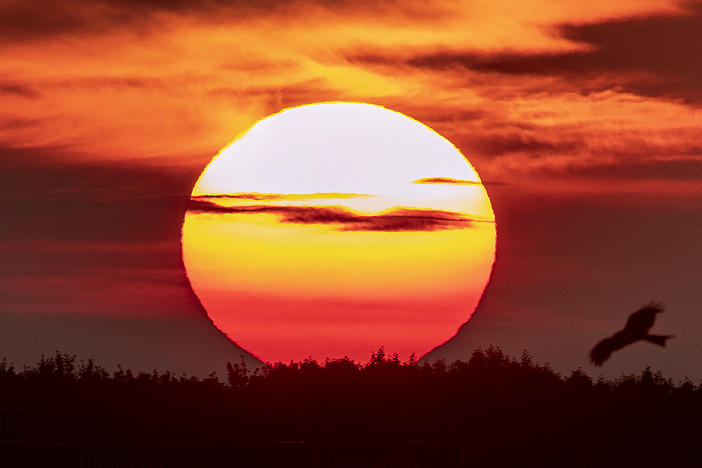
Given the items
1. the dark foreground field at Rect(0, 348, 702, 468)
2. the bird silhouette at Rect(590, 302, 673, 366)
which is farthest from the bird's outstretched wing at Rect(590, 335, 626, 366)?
the dark foreground field at Rect(0, 348, 702, 468)

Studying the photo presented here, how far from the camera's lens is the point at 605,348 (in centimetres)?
2589

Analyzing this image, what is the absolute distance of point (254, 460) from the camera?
23641 millimetres

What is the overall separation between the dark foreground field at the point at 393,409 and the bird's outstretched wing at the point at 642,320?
7.31 metres

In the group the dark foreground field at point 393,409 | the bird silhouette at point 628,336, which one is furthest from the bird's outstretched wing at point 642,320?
the dark foreground field at point 393,409

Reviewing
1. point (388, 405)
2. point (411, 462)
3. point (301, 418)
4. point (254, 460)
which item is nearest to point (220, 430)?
point (301, 418)

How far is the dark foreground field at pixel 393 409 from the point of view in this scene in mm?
33906

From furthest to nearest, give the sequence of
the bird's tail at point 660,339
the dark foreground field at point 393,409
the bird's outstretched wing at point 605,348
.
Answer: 1. the dark foreground field at point 393,409
2. the bird's outstretched wing at point 605,348
3. the bird's tail at point 660,339

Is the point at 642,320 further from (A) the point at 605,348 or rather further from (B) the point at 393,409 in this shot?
(B) the point at 393,409

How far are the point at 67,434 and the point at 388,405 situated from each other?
9.09 metres

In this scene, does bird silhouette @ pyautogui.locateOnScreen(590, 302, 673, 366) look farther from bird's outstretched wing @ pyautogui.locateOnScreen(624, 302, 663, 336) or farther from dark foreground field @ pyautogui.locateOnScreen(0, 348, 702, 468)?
dark foreground field @ pyautogui.locateOnScreen(0, 348, 702, 468)

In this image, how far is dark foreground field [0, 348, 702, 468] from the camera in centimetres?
3391

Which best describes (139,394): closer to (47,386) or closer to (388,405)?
(47,386)

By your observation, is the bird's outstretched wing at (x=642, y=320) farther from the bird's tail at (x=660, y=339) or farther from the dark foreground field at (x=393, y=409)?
the dark foreground field at (x=393, y=409)

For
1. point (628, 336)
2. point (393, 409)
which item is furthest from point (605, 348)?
point (393, 409)
